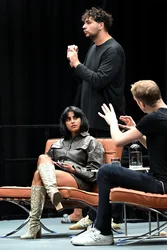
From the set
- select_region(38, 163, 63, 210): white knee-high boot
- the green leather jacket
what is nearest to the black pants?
select_region(38, 163, 63, 210): white knee-high boot

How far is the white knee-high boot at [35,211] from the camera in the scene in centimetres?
556

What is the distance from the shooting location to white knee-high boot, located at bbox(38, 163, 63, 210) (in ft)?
18.1

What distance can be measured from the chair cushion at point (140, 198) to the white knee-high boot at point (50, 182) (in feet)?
2.06

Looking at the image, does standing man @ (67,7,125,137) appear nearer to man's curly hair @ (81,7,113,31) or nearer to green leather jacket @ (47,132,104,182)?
man's curly hair @ (81,7,113,31)

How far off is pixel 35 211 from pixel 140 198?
96 cm

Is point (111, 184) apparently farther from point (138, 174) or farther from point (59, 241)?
point (59, 241)

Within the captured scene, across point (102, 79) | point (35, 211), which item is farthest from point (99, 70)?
point (35, 211)

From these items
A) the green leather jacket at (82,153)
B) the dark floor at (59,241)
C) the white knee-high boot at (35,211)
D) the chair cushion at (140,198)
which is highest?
the green leather jacket at (82,153)

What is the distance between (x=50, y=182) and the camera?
18.3 ft

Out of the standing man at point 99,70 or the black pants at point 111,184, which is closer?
the black pants at point 111,184

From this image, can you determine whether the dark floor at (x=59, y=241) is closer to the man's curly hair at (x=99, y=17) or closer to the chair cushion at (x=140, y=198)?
the chair cushion at (x=140, y=198)

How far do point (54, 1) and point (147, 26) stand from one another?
111cm

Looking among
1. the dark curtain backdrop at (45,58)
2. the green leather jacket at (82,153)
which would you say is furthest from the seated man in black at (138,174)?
the dark curtain backdrop at (45,58)

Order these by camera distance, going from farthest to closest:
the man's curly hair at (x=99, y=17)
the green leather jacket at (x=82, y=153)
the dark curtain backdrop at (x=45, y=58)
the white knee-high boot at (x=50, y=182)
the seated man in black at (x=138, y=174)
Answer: the dark curtain backdrop at (x=45, y=58) < the man's curly hair at (x=99, y=17) < the green leather jacket at (x=82, y=153) < the white knee-high boot at (x=50, y=182) < the seated man in black at (x=138, y=174)
